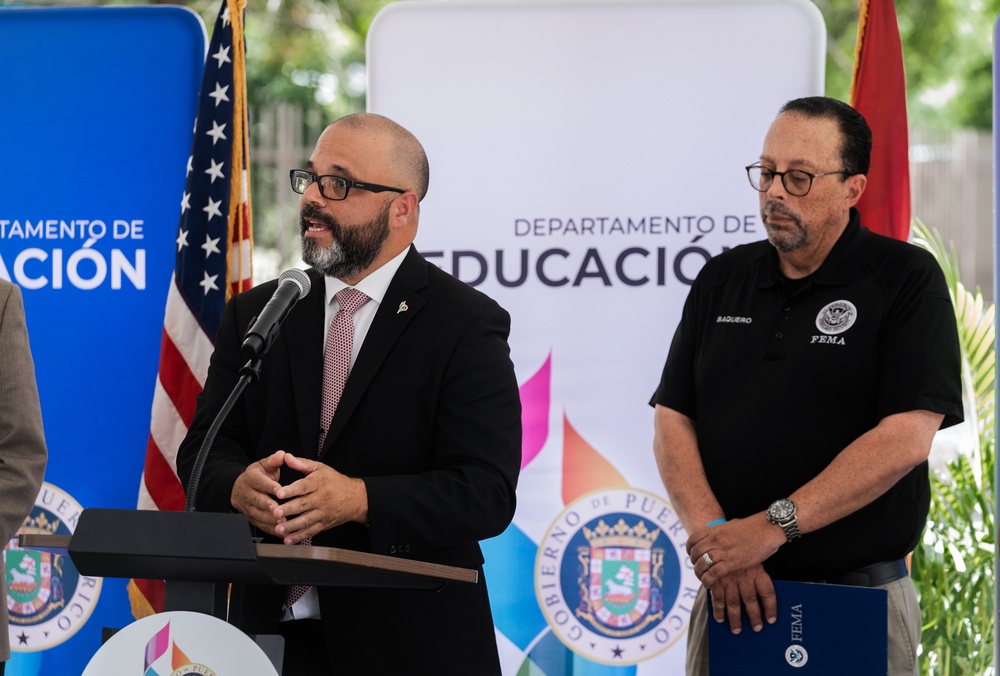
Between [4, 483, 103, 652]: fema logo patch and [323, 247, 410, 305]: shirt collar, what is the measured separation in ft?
5.28

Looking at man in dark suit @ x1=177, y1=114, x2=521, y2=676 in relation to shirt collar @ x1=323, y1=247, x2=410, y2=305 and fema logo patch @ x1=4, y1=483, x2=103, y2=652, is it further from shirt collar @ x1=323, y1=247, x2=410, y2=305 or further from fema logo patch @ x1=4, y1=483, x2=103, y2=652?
fema logo patch @ x1=4, y1=483, x2=103, y2=652

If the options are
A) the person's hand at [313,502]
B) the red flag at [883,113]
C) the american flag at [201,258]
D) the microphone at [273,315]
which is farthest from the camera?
the american flag at [201,258]

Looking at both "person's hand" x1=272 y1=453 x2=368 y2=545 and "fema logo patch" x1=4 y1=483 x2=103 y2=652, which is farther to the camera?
"fema logo patch" x1=4 y1=483 x2=103 y2=652

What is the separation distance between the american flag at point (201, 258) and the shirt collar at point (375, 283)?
3.79 ft

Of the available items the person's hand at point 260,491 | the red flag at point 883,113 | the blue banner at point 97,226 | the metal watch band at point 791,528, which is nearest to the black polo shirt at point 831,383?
the metal watch band at point 791,528

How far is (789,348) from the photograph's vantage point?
2.70 meters

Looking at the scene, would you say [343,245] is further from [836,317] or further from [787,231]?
[836,317]

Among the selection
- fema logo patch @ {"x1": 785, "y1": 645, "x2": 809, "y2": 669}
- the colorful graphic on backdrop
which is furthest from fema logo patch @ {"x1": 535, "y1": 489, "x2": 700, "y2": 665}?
fema logo patch @ {"x1": 785, "y1": 645, "x2": 809, "y2": 669}

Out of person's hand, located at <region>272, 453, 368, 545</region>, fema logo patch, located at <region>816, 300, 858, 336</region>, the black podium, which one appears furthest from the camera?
fema logo patch, located at <region>816, 300, 858, 336</region>

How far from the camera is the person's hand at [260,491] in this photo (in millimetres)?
2107

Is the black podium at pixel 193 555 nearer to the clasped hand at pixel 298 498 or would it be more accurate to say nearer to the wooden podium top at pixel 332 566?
the wooden podium top at pixel 332 566

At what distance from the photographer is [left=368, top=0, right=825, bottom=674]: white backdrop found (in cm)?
350

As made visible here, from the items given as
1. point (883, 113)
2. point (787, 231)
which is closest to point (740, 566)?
point (787, 231)

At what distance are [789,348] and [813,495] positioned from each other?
343 millimetres
